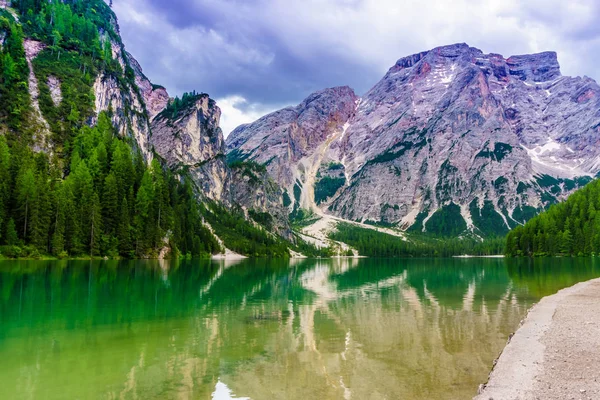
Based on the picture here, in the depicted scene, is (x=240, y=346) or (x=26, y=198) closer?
(x=240, y=346)

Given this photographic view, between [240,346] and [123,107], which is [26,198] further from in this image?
[123,107]

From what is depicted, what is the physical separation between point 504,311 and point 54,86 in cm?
13804

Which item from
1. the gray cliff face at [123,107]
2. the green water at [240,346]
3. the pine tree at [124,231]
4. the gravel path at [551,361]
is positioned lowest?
the green water at [240,346]

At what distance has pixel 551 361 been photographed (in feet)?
47.5

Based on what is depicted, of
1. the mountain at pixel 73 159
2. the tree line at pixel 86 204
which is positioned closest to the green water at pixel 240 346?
the tree line at pixel 86 204

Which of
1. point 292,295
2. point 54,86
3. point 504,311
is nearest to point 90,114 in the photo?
point 54,86

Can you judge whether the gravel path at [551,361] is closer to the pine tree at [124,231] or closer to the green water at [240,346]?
the green water at [240,346]

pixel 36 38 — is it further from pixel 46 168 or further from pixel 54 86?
pixel 46 168

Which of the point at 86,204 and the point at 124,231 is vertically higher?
the point at 86,204

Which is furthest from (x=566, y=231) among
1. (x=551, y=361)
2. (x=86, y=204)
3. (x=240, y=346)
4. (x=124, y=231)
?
(x=240, y=346)

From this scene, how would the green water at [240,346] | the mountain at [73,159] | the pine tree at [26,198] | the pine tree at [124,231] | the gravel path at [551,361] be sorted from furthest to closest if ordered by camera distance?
1. the pine tree at [124,231]
2. the mountain at [73,159]
3. the pine tree at [26,198]
4. the green water at [240,346]
5. the gravel path at [551,361]

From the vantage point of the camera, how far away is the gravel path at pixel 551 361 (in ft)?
37.4

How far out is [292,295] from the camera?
137 ft

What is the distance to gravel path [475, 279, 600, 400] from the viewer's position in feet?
37.4
